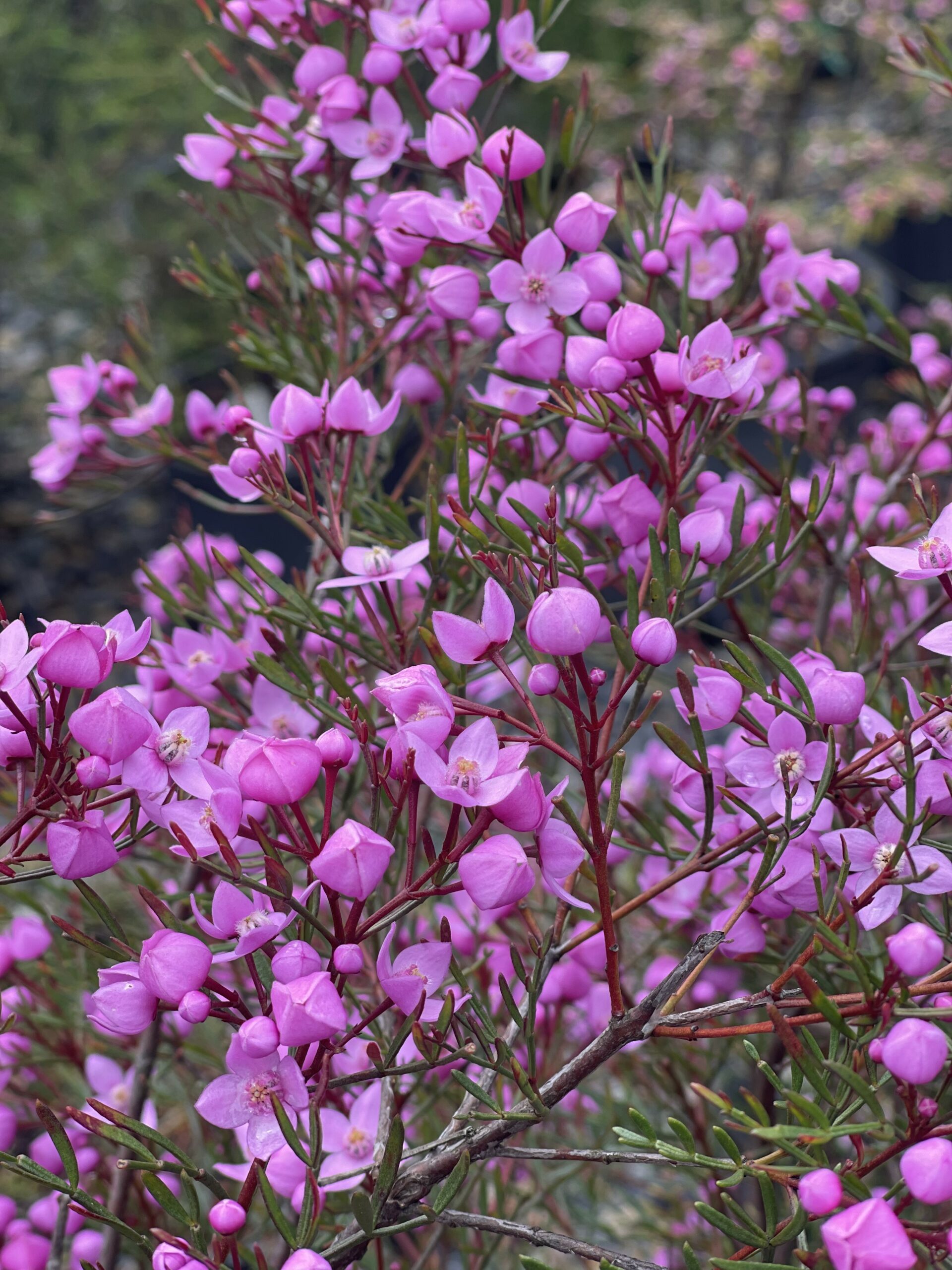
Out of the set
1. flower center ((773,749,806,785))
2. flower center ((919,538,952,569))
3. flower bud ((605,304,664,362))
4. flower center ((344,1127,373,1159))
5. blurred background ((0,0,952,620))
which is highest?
flower bud ((605,304,664,362))

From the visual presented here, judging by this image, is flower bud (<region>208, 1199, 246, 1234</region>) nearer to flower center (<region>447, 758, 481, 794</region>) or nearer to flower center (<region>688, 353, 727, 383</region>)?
flower center (<region>447, 758, 481, 794</region>)

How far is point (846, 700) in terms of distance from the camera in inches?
16.1

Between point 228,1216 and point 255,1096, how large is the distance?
46 millimetres

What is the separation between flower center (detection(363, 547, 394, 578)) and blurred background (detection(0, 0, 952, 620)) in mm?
2067

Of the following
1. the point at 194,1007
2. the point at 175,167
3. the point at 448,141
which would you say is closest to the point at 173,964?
the point at 194,1007

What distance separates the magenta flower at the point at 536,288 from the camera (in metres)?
0.54

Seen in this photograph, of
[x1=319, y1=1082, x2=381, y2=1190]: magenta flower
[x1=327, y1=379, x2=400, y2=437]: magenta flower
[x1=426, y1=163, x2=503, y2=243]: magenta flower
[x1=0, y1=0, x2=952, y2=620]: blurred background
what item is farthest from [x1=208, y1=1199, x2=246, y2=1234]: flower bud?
[x1=0, y1=0, x2=952, y2=620]: blurred background

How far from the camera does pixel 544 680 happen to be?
407mm

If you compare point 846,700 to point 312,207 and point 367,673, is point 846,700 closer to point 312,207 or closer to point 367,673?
point 367,673

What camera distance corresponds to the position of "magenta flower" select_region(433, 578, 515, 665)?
0.40 metres

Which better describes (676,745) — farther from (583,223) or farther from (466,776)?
(583,223)

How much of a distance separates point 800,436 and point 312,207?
375mm

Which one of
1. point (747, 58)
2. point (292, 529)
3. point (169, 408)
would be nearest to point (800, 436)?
point (169, 408)

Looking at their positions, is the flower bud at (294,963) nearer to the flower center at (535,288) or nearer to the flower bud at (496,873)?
the flower bud at (496,873)
